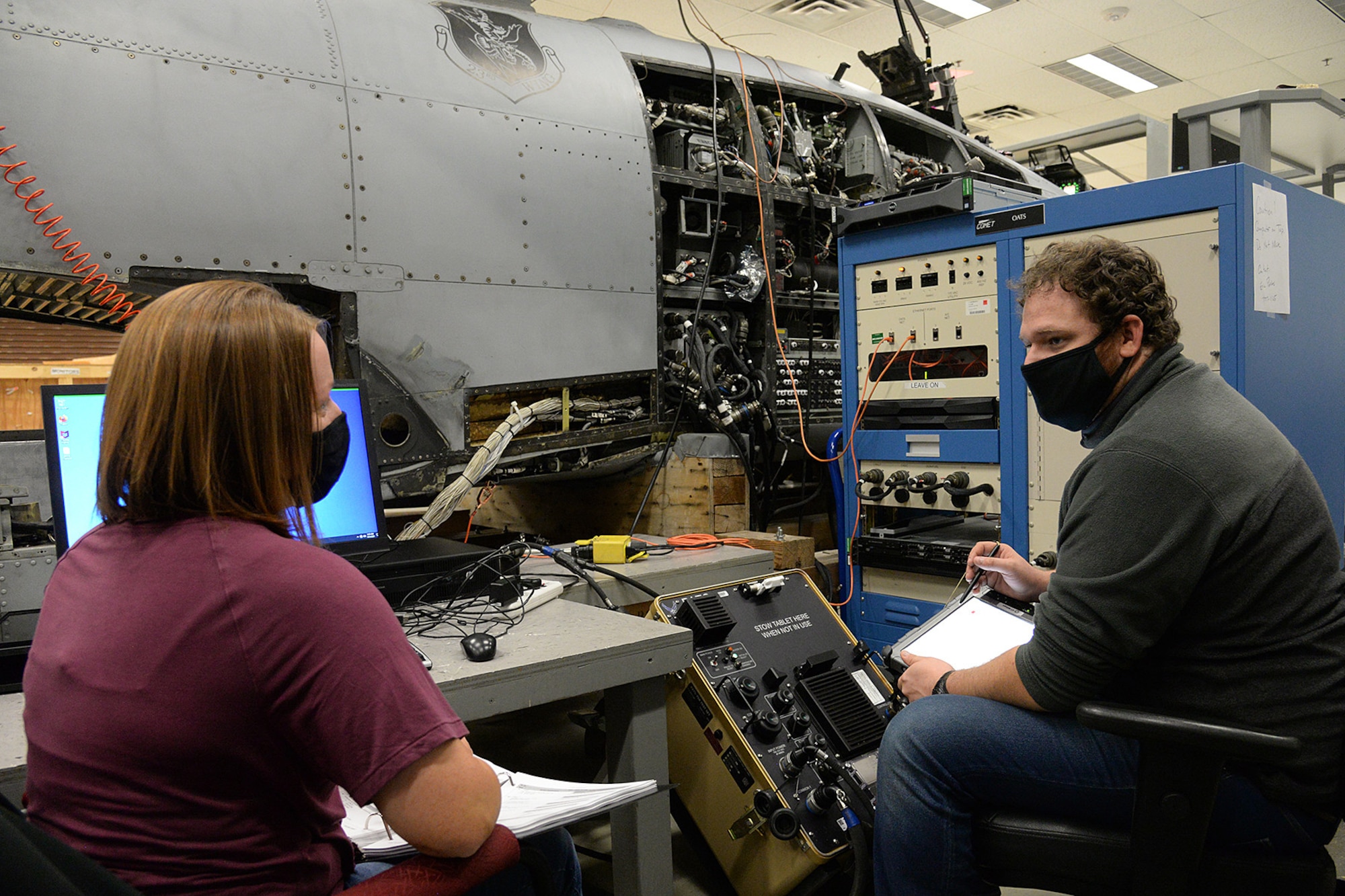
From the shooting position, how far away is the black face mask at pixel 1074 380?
1.58 metres

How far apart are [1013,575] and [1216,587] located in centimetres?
61

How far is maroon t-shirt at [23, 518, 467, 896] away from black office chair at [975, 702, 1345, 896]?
3.18 ft

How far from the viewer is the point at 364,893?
921 mm

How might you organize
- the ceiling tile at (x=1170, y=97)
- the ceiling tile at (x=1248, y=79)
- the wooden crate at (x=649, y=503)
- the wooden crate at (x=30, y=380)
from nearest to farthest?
1. the wooden crate at (x=30, y=380)
2. the wooden crate at (x=649, y=503)
3. the ceiling tile at (x=1248, y=79)
4. the ceiling tile at (x=1170, y=97)

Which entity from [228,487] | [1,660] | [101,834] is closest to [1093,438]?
[228,487]

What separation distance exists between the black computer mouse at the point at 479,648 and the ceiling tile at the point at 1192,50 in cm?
837

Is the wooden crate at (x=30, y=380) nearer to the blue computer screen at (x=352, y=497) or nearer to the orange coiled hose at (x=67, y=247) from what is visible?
the orange coiled hose at (x=67, y=247)

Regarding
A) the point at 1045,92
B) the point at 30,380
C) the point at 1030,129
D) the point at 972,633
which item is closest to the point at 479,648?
the point at 972,633

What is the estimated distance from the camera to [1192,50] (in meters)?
8.05

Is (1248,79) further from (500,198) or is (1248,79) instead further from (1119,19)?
(500,198)

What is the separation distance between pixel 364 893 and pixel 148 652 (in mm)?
332

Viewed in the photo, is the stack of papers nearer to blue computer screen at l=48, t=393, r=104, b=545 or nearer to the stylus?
blue computer screen at l=48, t=393, r=104, b=545

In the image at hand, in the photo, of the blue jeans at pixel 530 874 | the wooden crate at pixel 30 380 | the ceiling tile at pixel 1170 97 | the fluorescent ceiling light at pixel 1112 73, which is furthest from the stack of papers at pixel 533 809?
the ceiling tile at pixel 1170 97

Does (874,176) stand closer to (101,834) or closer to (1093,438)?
(1093,438)
